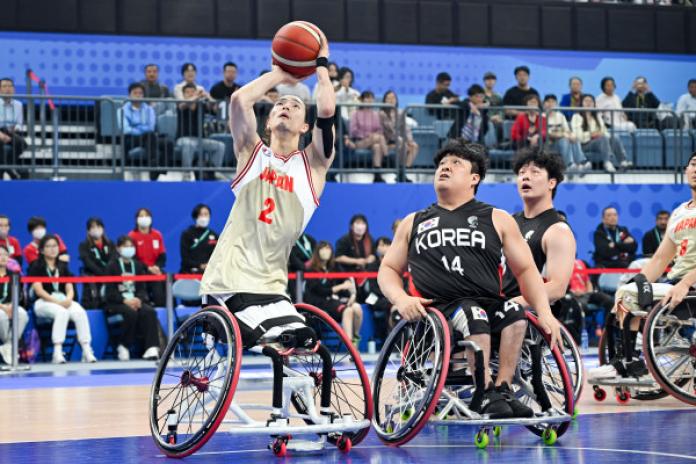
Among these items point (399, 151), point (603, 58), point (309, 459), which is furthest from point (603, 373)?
point (603, 58)

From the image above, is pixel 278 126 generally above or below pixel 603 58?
below

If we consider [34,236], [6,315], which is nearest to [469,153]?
[6,315]

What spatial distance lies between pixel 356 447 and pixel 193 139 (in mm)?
9862

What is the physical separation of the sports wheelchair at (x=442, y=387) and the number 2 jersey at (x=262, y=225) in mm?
717

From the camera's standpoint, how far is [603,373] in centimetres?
881

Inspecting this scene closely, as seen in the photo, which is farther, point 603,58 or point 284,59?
point 603,58

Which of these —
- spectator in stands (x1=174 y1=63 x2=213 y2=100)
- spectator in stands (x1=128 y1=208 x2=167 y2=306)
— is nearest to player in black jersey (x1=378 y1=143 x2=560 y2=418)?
spectator in stands (x1=128 y1=208 x2=167 y2=306)

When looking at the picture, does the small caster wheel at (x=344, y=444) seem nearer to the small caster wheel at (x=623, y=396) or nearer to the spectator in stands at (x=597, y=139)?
the small caster wheel at (x=623, y=396)

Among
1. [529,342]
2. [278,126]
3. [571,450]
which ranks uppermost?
[278,126]

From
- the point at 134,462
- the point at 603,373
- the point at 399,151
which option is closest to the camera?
the point at 134,462

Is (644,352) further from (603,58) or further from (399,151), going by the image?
(603,58)

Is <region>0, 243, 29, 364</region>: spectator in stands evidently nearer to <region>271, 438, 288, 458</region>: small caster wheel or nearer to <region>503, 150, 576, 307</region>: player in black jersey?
<region>503, 150, 576, 307</region>: player in black jersey

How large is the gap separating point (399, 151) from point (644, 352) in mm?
8929

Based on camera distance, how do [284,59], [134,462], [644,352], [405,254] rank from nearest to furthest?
[134,462], [284,59], [405,254], [644,352]
